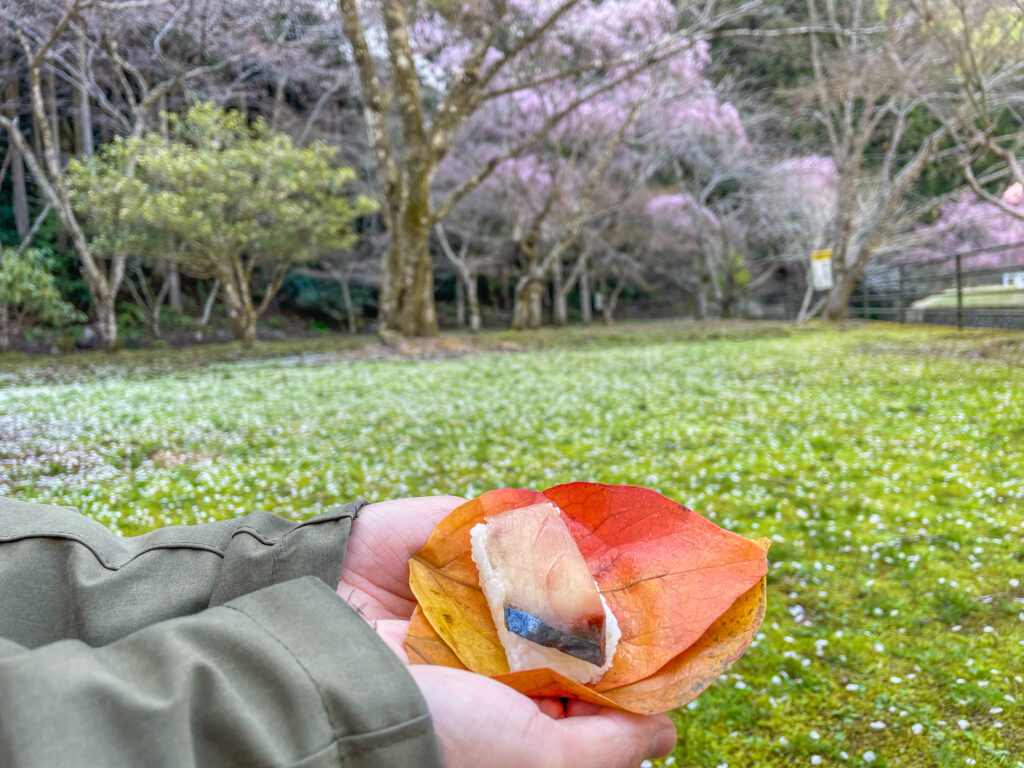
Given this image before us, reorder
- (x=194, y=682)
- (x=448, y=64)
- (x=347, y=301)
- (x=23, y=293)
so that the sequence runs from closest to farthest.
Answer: (x=194, y=682), (x=23, y=293), (x=448, y=64), (x=347, y=301)

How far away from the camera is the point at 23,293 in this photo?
14.5m

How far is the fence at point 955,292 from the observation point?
10805mm

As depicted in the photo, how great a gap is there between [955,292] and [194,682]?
55.5 feet

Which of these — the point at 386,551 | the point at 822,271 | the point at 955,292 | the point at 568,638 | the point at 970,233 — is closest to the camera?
the point at 568,638

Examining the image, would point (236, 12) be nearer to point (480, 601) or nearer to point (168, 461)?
point (168, 461)

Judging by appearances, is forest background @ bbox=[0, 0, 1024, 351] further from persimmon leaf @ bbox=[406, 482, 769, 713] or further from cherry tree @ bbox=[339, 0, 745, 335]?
persimmon leaf @ bbox=[406, 482, 769, 713]

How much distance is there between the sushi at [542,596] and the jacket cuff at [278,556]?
0.77ft

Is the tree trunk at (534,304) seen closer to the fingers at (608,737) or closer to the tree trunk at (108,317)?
the tree trunk at (108,317)

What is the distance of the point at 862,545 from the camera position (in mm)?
2729

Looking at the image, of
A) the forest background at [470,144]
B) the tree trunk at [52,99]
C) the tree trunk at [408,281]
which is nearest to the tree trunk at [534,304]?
the forest background at [470,144]

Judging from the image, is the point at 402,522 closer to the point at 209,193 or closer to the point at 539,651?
the point at 539,651

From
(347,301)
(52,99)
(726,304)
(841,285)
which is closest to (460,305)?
(347,301)

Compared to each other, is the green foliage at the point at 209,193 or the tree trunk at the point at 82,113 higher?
the tree trunk at the point at 82,113

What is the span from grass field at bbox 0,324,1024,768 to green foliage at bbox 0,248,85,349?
21.2 ft
